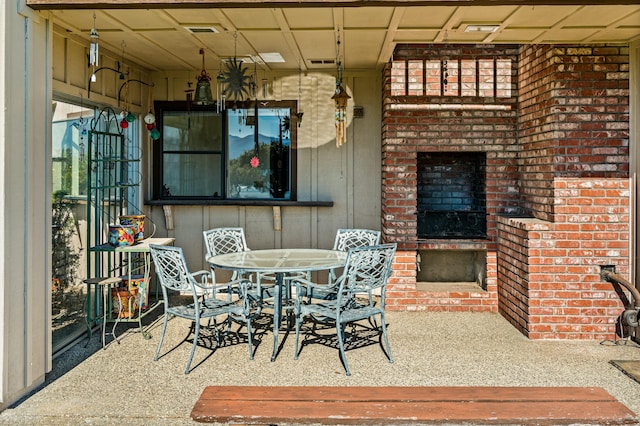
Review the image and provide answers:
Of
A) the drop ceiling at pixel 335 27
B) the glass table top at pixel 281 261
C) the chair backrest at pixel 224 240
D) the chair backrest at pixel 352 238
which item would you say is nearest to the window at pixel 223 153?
the chair backrest at pixel 224 240

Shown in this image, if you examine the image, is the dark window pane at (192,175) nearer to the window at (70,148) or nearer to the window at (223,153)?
the window at (223,153)

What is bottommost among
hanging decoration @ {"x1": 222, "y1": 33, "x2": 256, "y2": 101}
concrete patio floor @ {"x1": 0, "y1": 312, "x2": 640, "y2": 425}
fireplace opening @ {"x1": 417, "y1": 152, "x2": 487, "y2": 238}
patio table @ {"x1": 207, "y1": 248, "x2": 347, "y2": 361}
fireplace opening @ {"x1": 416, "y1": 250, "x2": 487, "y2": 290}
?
concrete patio floor @ {"x1": 0, "y1": 312, "x2": 640, "y2": 425}

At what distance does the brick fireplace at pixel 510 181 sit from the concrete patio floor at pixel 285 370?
1.78 ft

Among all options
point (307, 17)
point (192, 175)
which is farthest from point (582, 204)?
point (192, 175)

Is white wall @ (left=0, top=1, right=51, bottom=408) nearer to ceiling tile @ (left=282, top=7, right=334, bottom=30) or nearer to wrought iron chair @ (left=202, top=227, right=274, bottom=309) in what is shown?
ceiling tile @ (left=282, top=7, right=334, bottom=30)

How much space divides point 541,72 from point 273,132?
308 cm

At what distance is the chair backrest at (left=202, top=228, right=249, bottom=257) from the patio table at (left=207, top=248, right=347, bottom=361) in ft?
1.68

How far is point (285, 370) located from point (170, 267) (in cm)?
126

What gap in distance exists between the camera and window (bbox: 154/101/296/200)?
23.5 ft

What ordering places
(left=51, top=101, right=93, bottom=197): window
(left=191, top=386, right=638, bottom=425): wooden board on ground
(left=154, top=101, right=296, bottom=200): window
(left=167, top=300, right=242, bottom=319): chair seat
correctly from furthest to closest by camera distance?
(left=154, top=101, right=296, bottom=200): window < (left=51, top=101, right=93, bottom=197): window < (left=167, top=300, right=242, bottom=319): chair seat < (left=191, top=386, right=638, bottom=425): wooden board on ground

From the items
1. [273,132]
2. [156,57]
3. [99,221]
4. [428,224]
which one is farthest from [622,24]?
[99,221]

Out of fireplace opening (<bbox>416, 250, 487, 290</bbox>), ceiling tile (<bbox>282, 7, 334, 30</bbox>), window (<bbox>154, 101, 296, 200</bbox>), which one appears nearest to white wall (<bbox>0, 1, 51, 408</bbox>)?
ceiling tile (<bbox>282, 7, 334, 30</bbox>)

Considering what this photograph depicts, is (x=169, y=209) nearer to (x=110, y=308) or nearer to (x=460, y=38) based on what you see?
(x=110, y=308)

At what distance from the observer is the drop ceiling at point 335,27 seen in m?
4.29
